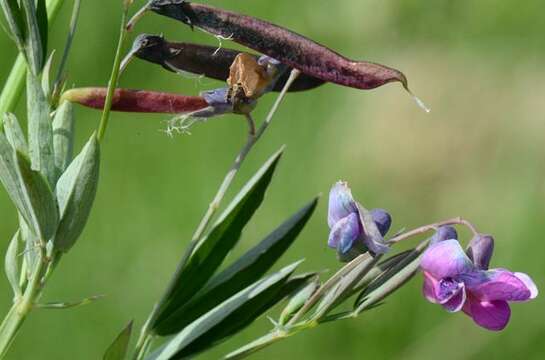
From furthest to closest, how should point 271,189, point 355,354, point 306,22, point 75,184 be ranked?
1. point 306,22
2. point 271,189
3. point 355,354
4. point 75,184

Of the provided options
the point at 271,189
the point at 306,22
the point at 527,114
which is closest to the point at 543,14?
the point at 527,114

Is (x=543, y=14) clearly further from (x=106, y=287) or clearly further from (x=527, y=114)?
(x=106, y=287)

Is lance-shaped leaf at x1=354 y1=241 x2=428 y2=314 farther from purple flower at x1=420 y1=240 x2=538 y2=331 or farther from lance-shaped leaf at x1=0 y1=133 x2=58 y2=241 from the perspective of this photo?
lance-shaped leaf at x1=0 y1=133 x2=58 y2=241

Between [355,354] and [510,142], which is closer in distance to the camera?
[355,354]

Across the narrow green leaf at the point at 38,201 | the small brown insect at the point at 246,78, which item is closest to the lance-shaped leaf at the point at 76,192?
the narrow green leaf at the point at 38,201

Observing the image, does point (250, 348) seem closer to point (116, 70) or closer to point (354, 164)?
point (116, 70)

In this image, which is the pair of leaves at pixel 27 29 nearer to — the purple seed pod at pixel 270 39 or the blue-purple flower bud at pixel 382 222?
the purple seed pod at pixel 270 39

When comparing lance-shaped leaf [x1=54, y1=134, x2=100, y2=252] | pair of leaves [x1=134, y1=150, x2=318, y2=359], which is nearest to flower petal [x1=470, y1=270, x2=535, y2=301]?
pair of leaves [x1=134, y1=150, x2=318, y2=359]
